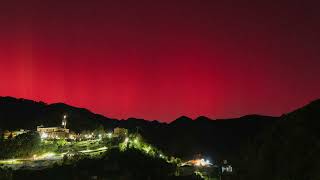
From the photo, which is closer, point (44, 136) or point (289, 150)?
point (289, 150)

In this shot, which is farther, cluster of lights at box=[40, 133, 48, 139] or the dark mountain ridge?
the dark mountain ridge

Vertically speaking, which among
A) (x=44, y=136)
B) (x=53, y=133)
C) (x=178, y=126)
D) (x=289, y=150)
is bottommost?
(x=289, y=150)

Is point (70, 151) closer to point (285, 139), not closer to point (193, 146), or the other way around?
point (285, 139)

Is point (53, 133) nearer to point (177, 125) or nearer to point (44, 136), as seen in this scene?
point (44, 136)

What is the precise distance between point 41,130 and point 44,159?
721 inches

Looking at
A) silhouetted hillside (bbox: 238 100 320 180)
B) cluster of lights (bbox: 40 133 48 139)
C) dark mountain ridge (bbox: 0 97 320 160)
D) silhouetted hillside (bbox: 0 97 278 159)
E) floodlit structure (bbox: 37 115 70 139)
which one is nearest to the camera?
silhouetted hillside (bbox: 238 100 320 180)

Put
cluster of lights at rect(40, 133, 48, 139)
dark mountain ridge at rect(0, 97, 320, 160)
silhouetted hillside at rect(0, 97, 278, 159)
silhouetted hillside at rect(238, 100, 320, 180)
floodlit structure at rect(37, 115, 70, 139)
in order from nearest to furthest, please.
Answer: silhouetted hillside at rect(238, 100, 320, 180) < cluster of lights at rect(40, 133, 48, 139) < floodlit structure at rect(37, 115, 70, 139) < dark mountain ridge at rect(0, 97, 320, 160) < silhouetted hillside at rect(0, 97, 278, 159)

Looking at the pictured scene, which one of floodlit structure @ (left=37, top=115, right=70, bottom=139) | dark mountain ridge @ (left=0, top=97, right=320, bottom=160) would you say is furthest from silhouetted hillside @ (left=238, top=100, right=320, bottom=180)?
floodlit structure @ (left=37, top=115, right=70, bottom=139)

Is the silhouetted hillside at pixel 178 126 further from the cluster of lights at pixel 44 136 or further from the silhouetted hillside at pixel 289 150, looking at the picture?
the silhouetted hillside at pixel 289 150

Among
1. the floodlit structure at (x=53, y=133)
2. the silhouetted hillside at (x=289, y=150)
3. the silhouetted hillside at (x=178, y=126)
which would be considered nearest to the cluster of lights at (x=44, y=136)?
the floodlit structure at (x=53, y=133)

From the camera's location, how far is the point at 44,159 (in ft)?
204

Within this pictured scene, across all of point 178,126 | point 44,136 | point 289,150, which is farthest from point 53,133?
point 178,126

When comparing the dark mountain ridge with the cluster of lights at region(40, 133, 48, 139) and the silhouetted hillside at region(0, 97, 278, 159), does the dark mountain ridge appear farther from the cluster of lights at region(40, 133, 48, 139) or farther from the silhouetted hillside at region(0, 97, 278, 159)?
the cluster of lights at region(40, 133, 48, 139)

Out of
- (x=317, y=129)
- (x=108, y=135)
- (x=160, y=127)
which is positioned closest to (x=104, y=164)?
(x=108, y=135)
